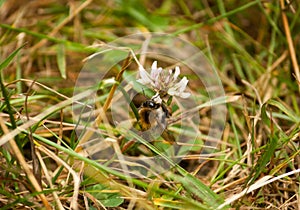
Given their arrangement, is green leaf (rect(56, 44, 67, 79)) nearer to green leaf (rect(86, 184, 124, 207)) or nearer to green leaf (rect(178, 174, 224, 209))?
green leaf (rect(86, 184, 124, 207))

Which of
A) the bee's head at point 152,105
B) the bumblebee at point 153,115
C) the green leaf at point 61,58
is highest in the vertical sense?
the green leaf at point 61,58

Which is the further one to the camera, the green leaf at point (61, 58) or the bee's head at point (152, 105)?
→ the green leaf at point (61, 58)

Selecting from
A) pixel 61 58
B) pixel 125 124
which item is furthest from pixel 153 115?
pixel 61 58

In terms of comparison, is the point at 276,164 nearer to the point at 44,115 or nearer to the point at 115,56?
the point at 44,115

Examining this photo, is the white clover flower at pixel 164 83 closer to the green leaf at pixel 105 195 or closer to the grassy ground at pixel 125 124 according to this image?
the grassy ground at pixel 125 124

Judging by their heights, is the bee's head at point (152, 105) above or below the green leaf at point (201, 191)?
above

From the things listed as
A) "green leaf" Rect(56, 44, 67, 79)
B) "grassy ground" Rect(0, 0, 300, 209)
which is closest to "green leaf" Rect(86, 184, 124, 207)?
"grassy ground" Rect(0, 0, 300, 209)

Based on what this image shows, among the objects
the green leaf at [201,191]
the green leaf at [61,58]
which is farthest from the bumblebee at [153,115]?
the green leaf at [61,58]

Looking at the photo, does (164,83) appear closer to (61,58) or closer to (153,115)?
(153,115)

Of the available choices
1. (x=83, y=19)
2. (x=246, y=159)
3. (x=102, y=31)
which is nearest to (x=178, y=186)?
(x=246, y=159)
